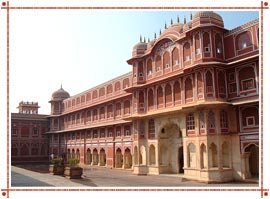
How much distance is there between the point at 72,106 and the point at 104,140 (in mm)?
12407

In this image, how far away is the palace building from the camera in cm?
1903

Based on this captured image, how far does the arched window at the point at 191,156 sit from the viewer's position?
21109 millimetres

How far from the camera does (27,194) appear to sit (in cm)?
1059

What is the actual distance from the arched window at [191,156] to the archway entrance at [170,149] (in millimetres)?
2584

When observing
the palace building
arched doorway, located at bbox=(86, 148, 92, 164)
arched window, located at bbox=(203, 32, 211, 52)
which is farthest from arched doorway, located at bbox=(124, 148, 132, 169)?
arched window, located at bbox=(203, 32, 211, 52)

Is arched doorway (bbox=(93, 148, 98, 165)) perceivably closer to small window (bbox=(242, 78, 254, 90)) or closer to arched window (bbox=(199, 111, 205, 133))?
arched window (bbox=(199, 111, 205, 133))

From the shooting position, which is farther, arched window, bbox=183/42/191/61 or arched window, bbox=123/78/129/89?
arched window, bbox=123/78/129/89

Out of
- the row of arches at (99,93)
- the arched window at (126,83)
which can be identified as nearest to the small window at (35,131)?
the row of arches at (99,93)

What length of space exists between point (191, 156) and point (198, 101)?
4.15 m

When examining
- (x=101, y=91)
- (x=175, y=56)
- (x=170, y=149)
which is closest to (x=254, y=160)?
(x=170, y=149)

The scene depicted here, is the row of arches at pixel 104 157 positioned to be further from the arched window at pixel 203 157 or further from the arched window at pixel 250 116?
the arched window at pixel 250 116

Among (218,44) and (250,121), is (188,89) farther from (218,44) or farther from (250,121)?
(250,121)

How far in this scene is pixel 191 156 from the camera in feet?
70.4

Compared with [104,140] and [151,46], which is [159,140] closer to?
[151,46]
